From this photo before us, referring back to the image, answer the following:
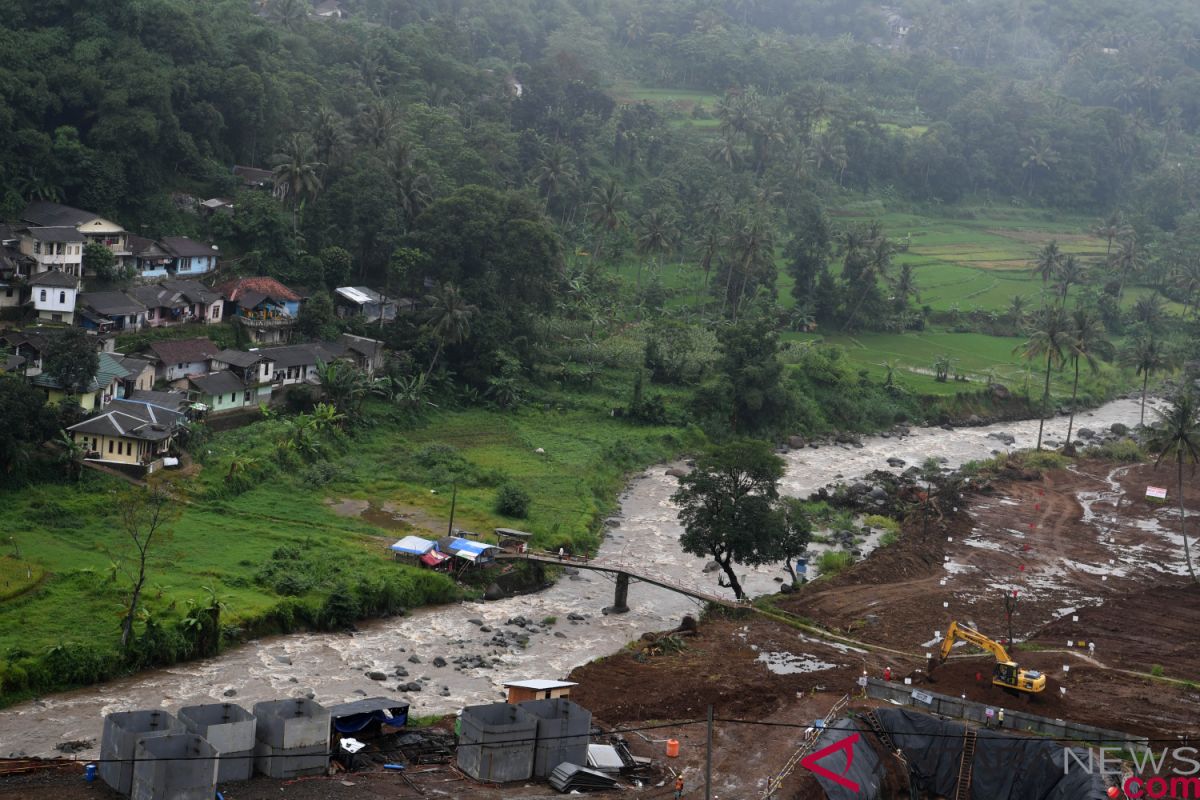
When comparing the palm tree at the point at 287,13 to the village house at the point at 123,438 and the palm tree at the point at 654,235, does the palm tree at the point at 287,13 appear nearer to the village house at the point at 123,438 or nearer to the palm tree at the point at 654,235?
the palm tree at the point at 654,235

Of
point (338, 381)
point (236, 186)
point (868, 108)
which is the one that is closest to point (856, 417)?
point (338, 381)

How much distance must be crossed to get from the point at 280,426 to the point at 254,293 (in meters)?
11.3

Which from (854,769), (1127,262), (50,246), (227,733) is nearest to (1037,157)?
(1127,262)

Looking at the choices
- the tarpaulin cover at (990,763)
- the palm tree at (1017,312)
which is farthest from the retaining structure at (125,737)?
the palm tree at (1017,312)

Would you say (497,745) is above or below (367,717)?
above

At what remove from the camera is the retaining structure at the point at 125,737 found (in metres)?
28.9

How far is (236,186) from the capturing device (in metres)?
76.3

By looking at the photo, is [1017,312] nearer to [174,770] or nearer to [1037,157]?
[1037,157]

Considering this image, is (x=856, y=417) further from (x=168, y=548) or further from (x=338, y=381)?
(x=168, y=548)

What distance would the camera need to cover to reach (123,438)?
51.3 meters

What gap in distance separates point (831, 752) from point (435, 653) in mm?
15056

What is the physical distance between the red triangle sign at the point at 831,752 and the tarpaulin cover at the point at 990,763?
5.55 ft

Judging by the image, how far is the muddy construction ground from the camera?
1330 inches

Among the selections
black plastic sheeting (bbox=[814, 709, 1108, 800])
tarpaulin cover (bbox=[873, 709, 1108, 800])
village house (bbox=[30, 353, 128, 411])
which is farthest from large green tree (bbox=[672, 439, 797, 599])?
village house (bbox=[30, 353, 128, 411])
